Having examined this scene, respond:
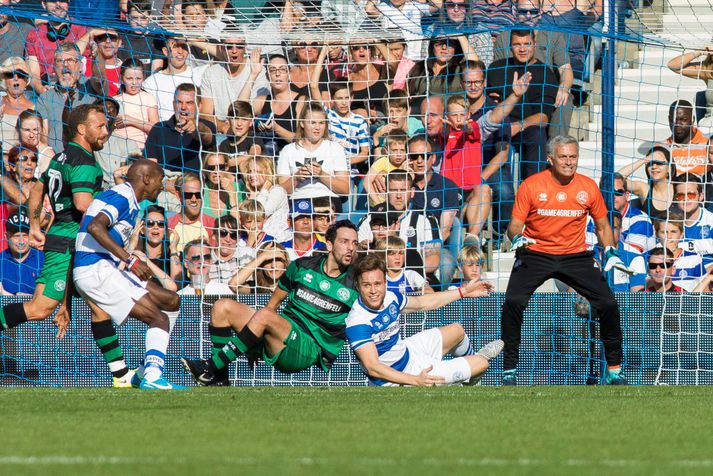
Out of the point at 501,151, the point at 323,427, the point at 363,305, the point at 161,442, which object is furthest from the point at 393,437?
the point at 501,151

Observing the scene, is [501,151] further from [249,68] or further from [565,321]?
[249,68]

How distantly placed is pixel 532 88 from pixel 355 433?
24.3ft

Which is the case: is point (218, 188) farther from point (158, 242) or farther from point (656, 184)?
point (656, 184)

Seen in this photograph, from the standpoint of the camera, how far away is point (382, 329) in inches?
386

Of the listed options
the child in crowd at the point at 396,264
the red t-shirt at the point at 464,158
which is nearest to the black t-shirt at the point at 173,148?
the child in crowd at the point at 396,264

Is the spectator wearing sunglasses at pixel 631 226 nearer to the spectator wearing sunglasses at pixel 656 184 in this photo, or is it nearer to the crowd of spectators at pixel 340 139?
the crowd of spectators at pixel 340 139

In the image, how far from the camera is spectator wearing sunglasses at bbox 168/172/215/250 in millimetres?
12969

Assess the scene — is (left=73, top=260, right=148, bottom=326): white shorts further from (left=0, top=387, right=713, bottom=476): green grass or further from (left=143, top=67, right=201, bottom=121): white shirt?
(left=143, top=67, right=201, bottom=121): white shirt

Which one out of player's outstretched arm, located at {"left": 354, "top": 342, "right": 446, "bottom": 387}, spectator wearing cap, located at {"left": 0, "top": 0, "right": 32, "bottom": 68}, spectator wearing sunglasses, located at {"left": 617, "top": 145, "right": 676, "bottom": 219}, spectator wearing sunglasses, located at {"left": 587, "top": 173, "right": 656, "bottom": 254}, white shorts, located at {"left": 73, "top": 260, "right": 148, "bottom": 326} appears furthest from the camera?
spectator wearing cap, located at {"left": 0, "top": 0, "right": 32, "bottom": 68}

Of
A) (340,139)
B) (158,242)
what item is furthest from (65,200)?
(340,139)

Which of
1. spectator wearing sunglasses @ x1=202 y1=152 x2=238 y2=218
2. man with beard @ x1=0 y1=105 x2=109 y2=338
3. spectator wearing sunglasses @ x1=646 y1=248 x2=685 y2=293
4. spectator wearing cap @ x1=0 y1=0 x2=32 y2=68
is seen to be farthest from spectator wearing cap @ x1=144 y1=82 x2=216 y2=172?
spectator wearing sunglasses @ x1=646 y1=248 x2=685 y2=293

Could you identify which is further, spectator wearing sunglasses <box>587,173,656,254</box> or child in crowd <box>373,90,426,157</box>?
child in crowd <box>373,90,426,157</box>

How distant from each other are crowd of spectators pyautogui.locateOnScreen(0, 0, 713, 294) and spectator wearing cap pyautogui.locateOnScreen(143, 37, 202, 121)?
160mm

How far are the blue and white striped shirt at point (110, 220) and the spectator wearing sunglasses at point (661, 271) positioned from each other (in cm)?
590
